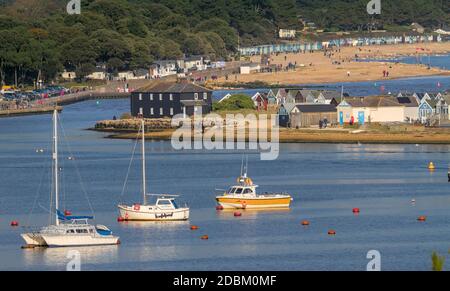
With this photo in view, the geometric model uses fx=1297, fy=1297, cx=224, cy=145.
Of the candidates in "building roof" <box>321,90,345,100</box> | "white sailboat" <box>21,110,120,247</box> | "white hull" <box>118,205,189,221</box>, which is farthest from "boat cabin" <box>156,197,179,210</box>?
"building roof" <box>321,90,345,100</box>

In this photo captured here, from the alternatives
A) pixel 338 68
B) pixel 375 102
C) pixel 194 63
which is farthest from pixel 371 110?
pixel 194 63

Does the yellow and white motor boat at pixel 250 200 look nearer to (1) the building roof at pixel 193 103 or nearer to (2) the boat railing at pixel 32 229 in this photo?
(2) the boat railing at pixel 32 229

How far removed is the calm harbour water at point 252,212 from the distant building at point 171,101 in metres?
7.88

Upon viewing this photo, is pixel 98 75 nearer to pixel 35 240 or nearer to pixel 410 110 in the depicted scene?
pixel 410 110

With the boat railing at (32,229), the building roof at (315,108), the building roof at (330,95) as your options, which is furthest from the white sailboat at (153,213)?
the building roof at (330,95)

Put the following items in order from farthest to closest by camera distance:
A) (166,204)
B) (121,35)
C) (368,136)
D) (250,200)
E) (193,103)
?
(121,35), (193,103), (368,136), (250,200), (166,204)

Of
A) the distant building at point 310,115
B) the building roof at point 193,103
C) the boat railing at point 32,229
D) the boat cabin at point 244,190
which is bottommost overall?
the boat railing at point 32,229

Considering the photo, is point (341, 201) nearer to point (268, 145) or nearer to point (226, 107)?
point (268, 145)

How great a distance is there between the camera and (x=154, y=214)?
41188mm

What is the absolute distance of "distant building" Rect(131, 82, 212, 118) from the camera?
83625 millimetres

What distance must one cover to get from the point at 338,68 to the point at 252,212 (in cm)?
10417

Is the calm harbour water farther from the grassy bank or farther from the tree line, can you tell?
the tree line

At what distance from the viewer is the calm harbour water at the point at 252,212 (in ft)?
111

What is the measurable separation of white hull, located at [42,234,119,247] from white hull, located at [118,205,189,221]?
5080mm
